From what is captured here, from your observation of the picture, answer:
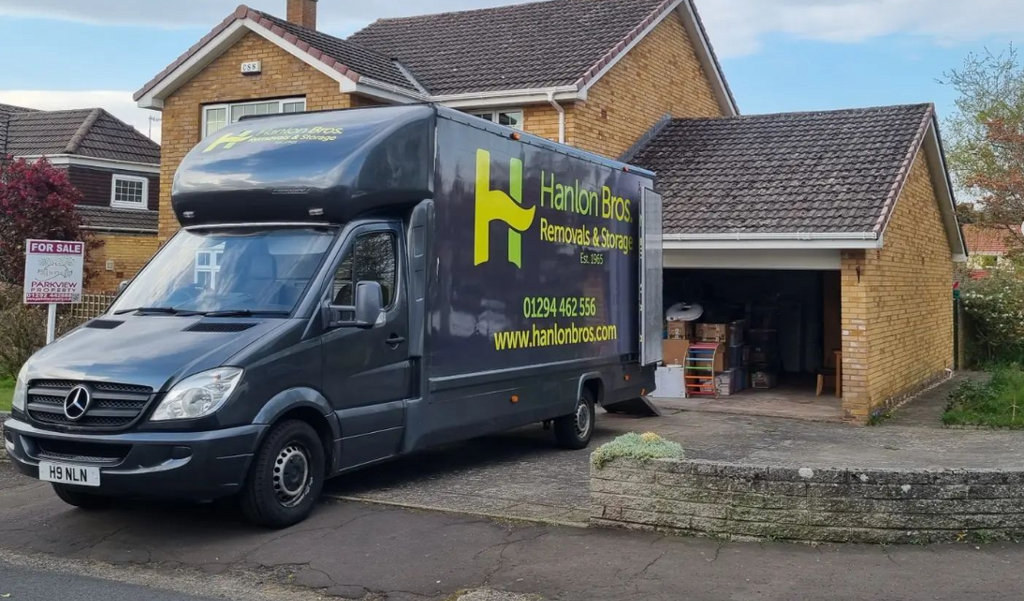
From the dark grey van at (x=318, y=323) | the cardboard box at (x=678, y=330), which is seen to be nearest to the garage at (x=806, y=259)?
the cardboard box at (x=678, y=330)

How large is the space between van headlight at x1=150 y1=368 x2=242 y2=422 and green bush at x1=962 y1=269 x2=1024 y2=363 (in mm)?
18479

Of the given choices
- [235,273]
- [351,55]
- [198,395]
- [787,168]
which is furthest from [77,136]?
[198,395]

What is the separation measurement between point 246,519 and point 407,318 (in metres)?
2.04

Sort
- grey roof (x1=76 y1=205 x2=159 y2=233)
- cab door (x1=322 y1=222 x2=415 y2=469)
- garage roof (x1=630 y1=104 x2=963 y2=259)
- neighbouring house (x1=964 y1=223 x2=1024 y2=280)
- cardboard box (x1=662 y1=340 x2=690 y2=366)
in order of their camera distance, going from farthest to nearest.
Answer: grey roof (x1=76 y1=205 x2=159 y2=233), neighbouring house (x1=964 y1=223 x2=1024 y2=280), cardboard box (x1=662 y1=340 x2=690 y2=366), garage roof (x1=630 y1=104 x2=963 y2=259), cab door (x1=322 y1=222 x2=415 y2=469)

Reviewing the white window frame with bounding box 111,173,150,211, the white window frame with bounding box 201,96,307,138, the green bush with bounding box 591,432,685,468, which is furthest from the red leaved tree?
the green bush with bounding box 591,432,685,468

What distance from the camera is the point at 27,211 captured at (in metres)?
19.3

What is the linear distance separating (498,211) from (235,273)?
2.63 m

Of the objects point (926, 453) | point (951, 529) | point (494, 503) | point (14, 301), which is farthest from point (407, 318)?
point (14, 301)

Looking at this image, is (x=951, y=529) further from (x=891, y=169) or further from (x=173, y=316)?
(x=891, y=169)

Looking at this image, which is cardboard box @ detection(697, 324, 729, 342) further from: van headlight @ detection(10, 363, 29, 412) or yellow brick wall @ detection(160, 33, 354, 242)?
van headlight @ detection(10, 363, 29, 412)

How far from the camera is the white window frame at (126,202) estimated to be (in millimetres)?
29203

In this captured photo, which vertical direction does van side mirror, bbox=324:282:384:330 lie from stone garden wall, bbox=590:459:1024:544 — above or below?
above

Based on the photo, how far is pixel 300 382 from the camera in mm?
7293

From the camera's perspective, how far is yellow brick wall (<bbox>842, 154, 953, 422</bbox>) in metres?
13.4
